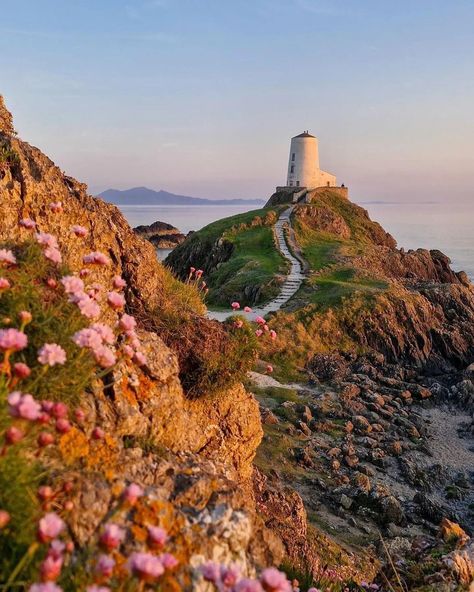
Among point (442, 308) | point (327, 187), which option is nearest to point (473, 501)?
point (442, 308)

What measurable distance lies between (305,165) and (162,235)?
41.6 m

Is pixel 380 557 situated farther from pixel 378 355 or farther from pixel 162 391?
pixel 378 355

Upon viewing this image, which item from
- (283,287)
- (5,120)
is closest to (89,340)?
(5,120)

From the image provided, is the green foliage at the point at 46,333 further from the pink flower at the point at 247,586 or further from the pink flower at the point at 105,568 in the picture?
the pink flower at the point at 247,586

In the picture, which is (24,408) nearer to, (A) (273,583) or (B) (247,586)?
(B) (247,586)

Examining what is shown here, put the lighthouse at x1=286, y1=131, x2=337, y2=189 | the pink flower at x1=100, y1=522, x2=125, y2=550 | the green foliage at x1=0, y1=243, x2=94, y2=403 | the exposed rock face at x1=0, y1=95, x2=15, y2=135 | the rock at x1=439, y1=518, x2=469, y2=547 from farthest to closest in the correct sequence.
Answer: the lighthouse at x1=286, y1=131, x2=337, y2=189, the rock at x1=439, y1=518, x2=469, y2=547, the exposed rock face at x1=0, y1=95, x2=15, y2=135, the green foliage at x1=0, y1=243, x2=94, y2=403, the pink flower at x1=100, y1=522, x2=125, y2=550

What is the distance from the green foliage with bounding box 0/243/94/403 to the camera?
4.79 metres

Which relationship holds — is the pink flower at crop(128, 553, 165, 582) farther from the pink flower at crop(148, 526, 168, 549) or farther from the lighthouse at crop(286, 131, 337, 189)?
the lighthouse at crop(286, 131, 337, 189)

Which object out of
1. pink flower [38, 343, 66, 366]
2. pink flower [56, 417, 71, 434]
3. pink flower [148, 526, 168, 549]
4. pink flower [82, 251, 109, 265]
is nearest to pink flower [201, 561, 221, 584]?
pink flower [148, 526, 168, 549]

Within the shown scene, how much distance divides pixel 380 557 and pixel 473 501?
288 inches

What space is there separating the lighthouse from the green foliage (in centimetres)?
7996

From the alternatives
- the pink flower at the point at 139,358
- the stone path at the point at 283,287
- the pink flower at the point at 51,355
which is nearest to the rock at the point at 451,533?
the pink flower at the point at 139,358

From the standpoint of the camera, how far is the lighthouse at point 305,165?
8356cm

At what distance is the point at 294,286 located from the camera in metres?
39.6
